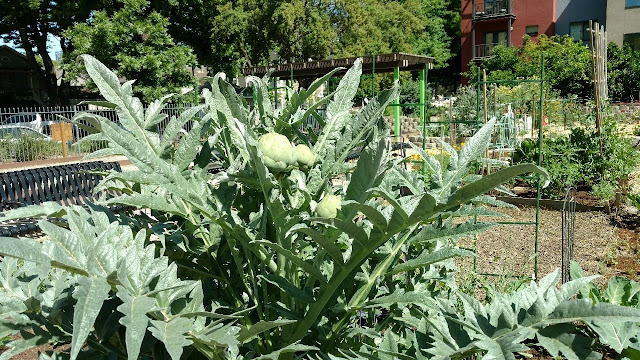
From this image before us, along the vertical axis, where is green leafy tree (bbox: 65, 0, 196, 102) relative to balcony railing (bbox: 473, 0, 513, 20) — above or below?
below

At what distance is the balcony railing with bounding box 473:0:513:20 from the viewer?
29.5 metres

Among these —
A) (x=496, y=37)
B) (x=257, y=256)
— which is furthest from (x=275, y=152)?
(x=496, y=37)

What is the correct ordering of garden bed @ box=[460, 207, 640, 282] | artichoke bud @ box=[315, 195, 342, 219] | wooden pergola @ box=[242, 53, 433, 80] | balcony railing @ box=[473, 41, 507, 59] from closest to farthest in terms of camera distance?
artichoke bud @ box=[315, 195, 342, 219], garden bed @ box=[460, 207, 640, 282], wooden pergola @ box=[242, 53, 433, 80], balcony railing @ box=[473, 41, 507, 59]

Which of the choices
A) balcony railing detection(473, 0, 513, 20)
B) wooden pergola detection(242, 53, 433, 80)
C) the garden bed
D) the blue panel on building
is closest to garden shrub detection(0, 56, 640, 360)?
the garden bed

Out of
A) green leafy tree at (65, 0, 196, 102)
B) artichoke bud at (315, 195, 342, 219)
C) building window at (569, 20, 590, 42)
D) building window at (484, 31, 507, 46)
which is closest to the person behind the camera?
artichoke bud at (315, 195, 342, 219)

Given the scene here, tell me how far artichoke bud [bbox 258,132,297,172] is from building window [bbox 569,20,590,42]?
30.7 metres

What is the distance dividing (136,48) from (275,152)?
17.5 metres

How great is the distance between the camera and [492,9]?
30.2 meters

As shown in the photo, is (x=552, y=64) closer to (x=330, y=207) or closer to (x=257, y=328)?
(x=330, y=207)

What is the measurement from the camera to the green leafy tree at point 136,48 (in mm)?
16891

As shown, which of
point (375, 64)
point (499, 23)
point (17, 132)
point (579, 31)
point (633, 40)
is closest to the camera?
point (375, 64)

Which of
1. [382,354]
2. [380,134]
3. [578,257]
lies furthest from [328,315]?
[578,257]

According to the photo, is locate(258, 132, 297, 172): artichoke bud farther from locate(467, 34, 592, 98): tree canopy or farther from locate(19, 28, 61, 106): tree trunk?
locate(19, 28, 61, 106): tree trunk

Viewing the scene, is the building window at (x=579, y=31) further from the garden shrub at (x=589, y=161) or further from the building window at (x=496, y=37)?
the garden shrub at (x=589, y=161)
